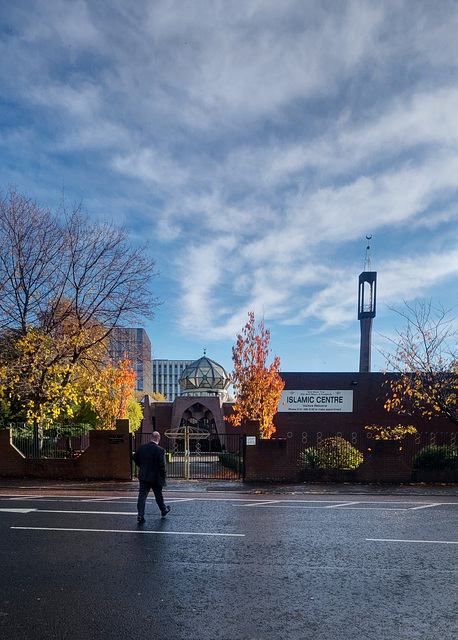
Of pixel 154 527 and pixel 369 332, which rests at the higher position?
pixel 369 332

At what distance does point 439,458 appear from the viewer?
16406 millimetres

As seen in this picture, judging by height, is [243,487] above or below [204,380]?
below

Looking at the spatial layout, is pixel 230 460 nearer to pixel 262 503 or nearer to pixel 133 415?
pixel 262 503

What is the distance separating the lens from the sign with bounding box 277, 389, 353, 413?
32594 millimetres

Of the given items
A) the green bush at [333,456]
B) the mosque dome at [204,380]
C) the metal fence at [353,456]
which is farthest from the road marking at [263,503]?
the mosque dome at [204,380]

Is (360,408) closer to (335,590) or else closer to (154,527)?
(154,527)

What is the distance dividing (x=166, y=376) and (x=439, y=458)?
15078 centimetres

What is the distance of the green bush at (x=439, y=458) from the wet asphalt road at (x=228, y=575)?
6494 mm

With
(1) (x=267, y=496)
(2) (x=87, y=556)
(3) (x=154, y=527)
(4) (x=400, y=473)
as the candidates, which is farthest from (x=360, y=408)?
(2) (x=87, y=556)

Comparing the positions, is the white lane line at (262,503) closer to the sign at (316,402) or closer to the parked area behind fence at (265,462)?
the parked area behind fence at (265,462)

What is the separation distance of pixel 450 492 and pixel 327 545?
8618 millimetres

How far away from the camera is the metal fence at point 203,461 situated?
1786 cm

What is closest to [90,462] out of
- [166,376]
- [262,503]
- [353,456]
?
[262,503]

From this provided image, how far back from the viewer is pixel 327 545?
743 cm
